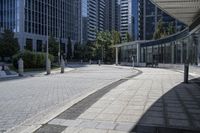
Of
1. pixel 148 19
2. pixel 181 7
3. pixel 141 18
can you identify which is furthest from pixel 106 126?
pixel 141 18

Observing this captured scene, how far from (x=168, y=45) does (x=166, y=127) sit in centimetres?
3949

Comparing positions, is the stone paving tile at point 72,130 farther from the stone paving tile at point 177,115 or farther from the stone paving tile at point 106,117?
the stone paving tile at point 177,115

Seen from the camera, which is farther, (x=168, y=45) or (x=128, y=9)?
(x=128, y=9)

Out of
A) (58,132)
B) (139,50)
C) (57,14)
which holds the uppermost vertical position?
(57,14)

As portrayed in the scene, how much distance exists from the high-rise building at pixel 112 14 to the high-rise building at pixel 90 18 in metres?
7.30

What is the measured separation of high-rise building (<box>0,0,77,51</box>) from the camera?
289 feet

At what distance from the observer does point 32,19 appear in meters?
93.1

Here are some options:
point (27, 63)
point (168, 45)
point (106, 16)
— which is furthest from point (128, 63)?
point (106, 16)

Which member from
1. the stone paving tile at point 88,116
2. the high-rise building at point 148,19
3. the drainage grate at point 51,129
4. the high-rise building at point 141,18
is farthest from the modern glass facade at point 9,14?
the drainage grate at point 51,129

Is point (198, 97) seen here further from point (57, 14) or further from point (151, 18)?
point (151, 18)

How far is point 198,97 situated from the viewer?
11.9 meters

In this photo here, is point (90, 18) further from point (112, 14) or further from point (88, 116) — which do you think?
point (88, 116)

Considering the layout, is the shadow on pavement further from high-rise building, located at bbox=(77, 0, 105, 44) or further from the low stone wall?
high-rise building, located at bbox=(77, 0, 105, 44)

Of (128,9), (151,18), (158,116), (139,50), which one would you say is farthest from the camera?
(128,9)
